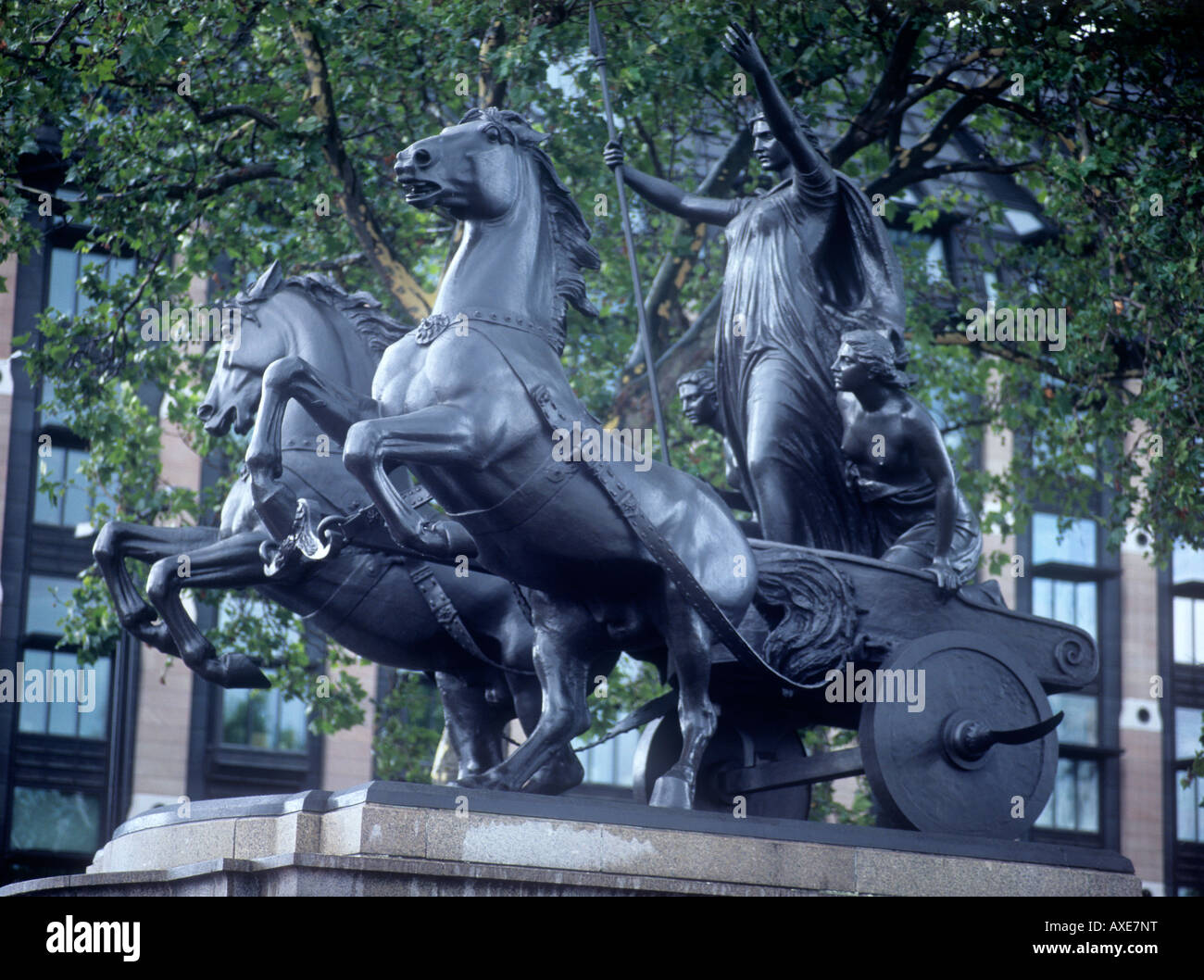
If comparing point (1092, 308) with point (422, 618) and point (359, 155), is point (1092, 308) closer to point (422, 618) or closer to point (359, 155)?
point (359, 155)

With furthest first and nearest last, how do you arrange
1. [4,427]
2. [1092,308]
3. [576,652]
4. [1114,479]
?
[4,427] < [1114,479] < [1092,308] < [576,652]

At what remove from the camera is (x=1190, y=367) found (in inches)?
551

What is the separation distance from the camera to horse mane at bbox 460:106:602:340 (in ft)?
28.1

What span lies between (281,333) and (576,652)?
7.93ft

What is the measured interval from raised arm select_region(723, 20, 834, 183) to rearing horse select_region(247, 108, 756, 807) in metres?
1.28

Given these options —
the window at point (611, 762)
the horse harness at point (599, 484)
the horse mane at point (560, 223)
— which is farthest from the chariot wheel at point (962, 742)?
the window at point (611, 762)

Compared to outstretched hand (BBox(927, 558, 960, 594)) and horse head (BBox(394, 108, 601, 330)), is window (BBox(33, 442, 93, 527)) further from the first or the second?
outstretched hand (BBox(927, 558, 960, 594))

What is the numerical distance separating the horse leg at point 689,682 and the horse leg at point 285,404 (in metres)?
1.54

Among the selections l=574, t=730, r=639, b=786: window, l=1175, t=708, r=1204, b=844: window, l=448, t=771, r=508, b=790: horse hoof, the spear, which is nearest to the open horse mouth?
the spear

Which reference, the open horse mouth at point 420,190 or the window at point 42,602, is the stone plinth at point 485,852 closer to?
the open horse mouth at point 420,190

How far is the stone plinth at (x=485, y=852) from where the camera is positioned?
696 centimetres

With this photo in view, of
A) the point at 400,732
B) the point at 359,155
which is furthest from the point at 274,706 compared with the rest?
the point at 359,155

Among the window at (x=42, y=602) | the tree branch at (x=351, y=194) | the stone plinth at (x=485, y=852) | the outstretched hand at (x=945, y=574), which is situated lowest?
the stone plinth at (x=485, y=852)

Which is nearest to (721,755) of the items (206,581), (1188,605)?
(206,581)
